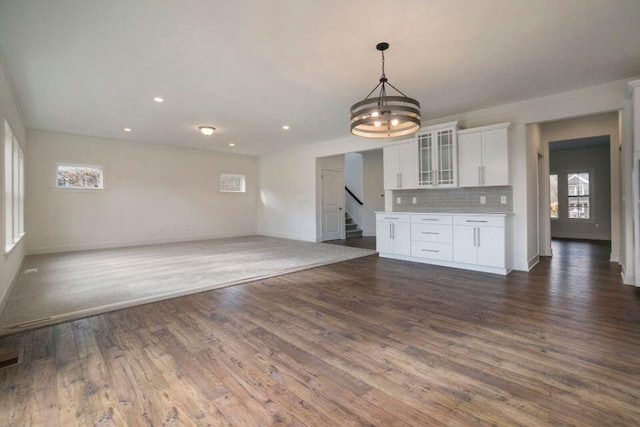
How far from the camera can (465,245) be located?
194 inches

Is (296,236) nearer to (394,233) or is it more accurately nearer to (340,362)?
(394,233)

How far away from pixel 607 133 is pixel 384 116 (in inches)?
227

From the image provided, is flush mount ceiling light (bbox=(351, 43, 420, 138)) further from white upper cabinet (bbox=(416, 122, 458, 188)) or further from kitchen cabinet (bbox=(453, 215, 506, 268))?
kitchen cabinet (bbox=(453, 215, 506, 268))

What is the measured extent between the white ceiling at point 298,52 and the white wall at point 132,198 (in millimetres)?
2112

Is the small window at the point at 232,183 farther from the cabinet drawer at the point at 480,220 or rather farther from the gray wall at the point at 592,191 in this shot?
the gray wall at the point at 592,191

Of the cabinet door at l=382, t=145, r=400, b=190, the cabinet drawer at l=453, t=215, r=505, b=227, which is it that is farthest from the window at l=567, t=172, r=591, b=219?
the cabinet door at l=382, t=145, r=400, b=190

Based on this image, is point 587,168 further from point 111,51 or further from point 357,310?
point 111,51

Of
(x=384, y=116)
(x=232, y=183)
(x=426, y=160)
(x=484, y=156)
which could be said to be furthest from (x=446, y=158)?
(x=232, y=183)

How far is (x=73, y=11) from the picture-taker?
256 centimetres

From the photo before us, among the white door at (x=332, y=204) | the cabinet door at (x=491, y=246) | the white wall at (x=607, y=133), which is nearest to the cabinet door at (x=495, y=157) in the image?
the cabinet door at (x=491, y=246)

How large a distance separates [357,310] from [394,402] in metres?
1.45

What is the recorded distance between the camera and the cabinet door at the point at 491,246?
454 centimetres

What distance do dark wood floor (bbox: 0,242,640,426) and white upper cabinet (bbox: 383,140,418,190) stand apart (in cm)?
270

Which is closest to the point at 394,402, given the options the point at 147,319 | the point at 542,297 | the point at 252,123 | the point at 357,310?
the point at 357,310
